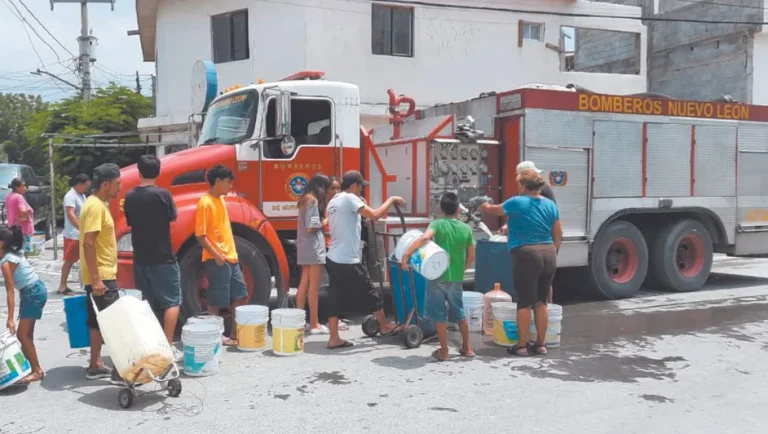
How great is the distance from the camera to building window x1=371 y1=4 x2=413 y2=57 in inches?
689

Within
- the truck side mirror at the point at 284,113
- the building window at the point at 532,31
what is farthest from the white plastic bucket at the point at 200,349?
the building window at the point at 532,31

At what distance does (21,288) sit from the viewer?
5.23 m

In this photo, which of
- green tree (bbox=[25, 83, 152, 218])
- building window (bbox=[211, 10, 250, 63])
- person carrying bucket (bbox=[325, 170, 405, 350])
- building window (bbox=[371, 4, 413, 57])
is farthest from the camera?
green tree (bbox=[25, 83, 152, 218])

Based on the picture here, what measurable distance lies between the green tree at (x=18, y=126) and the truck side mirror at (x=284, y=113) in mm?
33160

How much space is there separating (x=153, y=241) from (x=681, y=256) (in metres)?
7.78

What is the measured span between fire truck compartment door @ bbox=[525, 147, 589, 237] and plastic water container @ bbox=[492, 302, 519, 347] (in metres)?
2.53

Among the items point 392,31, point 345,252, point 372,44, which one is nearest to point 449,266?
point 345,252

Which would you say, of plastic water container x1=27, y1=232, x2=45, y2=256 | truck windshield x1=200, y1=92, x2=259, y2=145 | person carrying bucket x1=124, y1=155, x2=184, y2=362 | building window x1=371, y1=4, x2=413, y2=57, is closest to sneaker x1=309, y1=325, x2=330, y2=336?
person carrying bucket x1=124, y1=155, x2=184, y2=362

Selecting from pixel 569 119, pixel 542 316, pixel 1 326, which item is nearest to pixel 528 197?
pixel 542 316

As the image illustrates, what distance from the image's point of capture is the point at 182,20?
58.9 feet

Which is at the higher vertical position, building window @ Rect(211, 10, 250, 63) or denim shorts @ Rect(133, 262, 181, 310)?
building window @ Rect(211, 10, 250, 63)

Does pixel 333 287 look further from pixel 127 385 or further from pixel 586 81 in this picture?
pixel 586 81

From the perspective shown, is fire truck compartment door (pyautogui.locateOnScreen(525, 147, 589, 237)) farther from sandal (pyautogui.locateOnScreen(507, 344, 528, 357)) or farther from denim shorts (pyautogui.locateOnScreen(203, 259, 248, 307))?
denim shorts (pyautogui.locateOnScreen(203, 259, 248, 307))

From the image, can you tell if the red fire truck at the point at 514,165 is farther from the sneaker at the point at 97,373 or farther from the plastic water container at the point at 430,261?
the plastic water container at the point at 430,261
